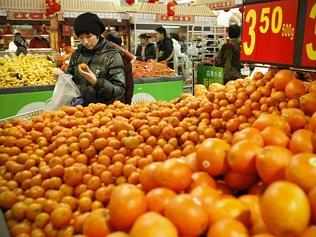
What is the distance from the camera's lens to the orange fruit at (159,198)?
3.49ft

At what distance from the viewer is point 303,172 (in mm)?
1026

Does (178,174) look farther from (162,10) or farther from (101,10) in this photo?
(162,10)

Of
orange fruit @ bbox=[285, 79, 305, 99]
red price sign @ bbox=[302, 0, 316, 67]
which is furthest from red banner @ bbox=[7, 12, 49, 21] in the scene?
orange fruit @ bbox=[285, 79, 305, 99]

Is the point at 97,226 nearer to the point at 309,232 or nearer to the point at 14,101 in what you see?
the point at 309,232

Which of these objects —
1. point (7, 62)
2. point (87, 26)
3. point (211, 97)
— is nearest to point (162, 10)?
point (7, 62)

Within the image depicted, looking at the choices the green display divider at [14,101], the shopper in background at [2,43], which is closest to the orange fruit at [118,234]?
the green display divider at [14,101]

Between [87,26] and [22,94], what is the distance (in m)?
2.65

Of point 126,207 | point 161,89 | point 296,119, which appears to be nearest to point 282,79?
point 296,119

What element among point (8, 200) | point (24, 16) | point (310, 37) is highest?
point (24, 16)

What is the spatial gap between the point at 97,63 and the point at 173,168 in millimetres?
2485

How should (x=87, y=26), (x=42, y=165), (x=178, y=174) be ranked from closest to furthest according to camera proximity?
(x=178, y=174)
(x=42, y=165)
(x=87, y=26)

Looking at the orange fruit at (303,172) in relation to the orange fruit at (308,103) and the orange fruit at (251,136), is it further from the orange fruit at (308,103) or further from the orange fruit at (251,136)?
the orange fruit at (308,103)

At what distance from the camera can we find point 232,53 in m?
6.81

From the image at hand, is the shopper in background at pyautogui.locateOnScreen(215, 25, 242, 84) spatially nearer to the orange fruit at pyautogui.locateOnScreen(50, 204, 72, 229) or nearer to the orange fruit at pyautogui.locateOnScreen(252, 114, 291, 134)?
the orange fruit at pyautogui.locateOnScreen(252, 114, 291, 134)
